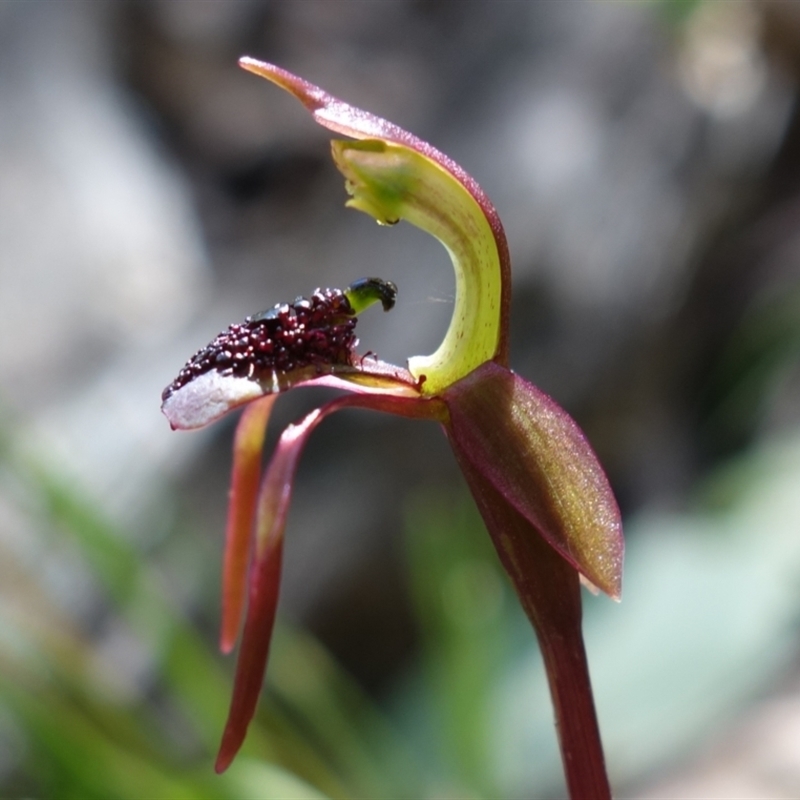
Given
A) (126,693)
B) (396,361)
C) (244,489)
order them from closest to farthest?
(244,489)
(126,693)
(396,361)

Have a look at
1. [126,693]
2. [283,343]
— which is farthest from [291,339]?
[126,693]

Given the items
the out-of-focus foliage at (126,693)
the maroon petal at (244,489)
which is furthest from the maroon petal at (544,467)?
the out-of-focus foliage at (126,693)

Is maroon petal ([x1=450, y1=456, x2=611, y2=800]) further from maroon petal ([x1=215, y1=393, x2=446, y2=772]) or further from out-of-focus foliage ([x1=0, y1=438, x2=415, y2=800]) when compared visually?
out-of-focus foliage ([x1=0, y1=438, x2=415, y2=800])

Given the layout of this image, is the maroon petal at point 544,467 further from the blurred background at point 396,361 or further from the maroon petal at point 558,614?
the blurred background at point 396,361

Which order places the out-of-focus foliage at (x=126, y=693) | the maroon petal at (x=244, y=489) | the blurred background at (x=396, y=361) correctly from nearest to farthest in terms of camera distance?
the maroon petal at (x=244, y=489), the out-of-focus foliage at (x=126, y=693), the blurred background at (x=396, y=361)

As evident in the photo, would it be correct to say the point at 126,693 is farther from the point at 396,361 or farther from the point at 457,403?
the point at 457,403
